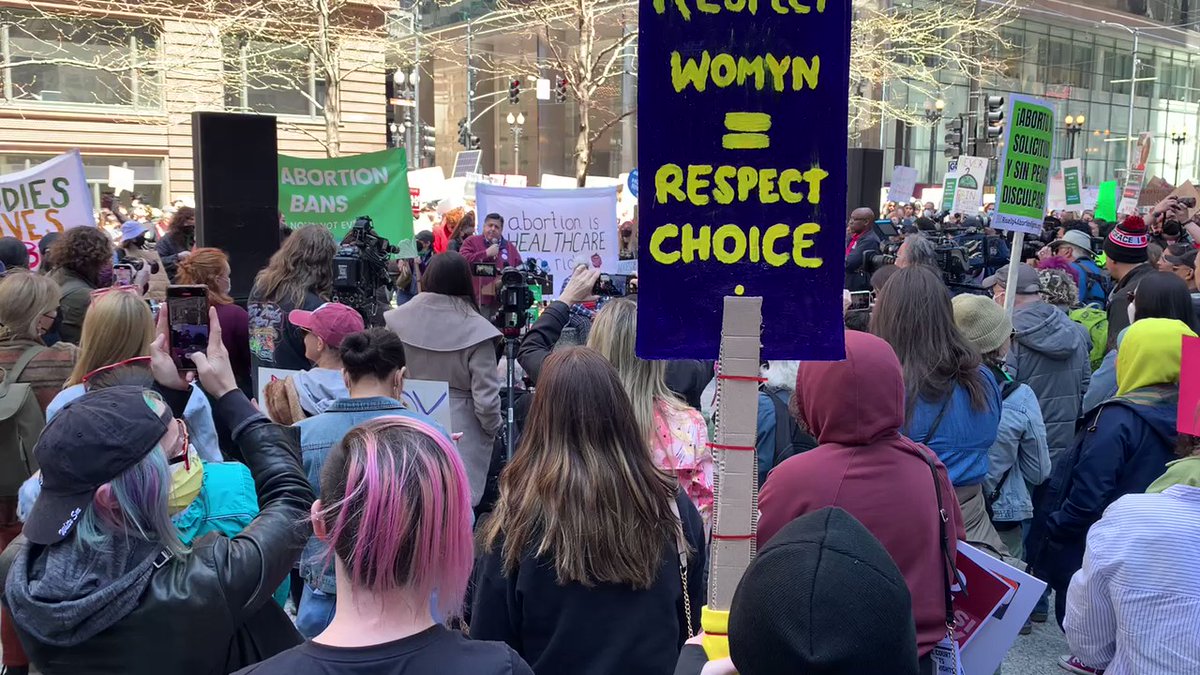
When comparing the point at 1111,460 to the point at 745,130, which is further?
the point at 1111,460

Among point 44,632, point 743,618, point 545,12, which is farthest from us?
point 545,12

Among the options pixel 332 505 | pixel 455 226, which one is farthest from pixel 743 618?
pixel 455 226

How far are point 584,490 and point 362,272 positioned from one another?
3900mm

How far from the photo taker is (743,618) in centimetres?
147

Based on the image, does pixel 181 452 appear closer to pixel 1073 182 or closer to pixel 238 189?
pixel 238 189

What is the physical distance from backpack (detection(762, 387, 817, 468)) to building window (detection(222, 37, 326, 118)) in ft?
67.7

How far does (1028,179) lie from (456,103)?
52.4m

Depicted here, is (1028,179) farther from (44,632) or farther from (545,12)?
(545,12)

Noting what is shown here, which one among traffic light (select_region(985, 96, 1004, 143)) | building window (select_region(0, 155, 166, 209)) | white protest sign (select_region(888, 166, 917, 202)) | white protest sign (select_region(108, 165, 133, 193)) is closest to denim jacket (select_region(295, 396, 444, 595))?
traffic light (select_region(985, 96, 1004, 143))

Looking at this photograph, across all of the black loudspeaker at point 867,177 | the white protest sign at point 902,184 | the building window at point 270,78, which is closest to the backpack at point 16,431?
the black loudspeaker at point 867,177

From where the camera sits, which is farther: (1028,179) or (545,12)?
(545,12)

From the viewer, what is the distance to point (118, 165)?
27422mm

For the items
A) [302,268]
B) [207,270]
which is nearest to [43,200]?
[302,268]

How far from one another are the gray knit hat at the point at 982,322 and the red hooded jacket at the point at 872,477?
198cm
